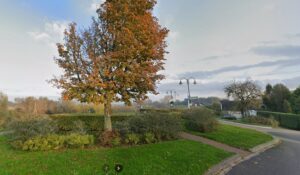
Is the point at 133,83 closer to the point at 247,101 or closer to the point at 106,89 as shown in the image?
the point at 106,89

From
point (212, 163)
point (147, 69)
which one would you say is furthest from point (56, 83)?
point (212, 163)

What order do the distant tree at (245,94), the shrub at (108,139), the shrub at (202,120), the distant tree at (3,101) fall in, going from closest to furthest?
the shrub at (108,139), the shrub at (202,120), the distant tree at (3,101), the distant tree at (245,94)

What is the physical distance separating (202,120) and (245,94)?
3036cm

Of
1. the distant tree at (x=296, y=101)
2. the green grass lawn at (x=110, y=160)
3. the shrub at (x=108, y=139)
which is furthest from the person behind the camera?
the distant tree at (x=296, y=101)

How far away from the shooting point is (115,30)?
11.4 m

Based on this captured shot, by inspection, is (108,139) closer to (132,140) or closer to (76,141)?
(132,140)

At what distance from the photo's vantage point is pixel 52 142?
935 cm

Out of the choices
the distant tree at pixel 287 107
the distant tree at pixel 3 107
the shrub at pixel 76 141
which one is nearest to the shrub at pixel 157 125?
the shrub at pixel 76 141

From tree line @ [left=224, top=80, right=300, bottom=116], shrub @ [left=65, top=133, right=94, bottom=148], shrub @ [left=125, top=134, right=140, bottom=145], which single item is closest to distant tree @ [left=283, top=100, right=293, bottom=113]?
tree line @ [left=224, top=80, right=300, bottom=116]

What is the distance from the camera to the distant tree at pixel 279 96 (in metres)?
52.2

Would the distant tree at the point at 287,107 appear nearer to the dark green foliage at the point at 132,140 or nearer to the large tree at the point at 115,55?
the large tree at the point at 115,55

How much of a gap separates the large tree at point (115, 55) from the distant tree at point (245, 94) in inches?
1392

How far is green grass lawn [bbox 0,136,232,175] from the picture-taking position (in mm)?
6805

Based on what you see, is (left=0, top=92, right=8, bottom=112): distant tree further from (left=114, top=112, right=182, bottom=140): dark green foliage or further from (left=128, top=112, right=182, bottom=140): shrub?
(left=128, top=112, right=182, bottom=140): shrub
